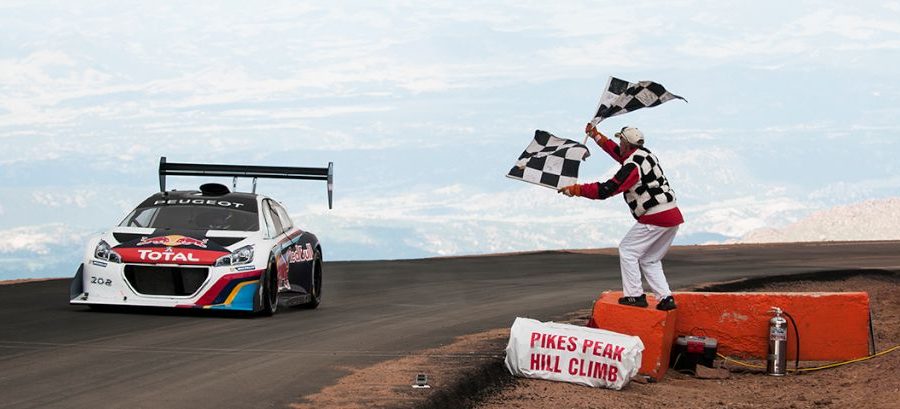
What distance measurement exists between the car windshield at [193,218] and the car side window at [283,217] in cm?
80

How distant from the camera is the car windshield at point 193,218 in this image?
53.0ft

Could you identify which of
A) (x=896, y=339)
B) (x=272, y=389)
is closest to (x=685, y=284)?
(x=896, y=339)

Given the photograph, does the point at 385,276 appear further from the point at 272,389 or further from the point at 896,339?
the point at 272,389

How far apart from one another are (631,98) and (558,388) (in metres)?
3.60

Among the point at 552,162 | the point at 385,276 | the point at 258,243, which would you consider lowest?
the point at 385,276

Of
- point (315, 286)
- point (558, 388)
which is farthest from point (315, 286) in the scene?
point (558, 388)

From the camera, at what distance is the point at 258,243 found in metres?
15.4

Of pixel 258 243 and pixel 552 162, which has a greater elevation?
pixel 552 162

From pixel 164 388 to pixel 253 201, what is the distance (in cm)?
690

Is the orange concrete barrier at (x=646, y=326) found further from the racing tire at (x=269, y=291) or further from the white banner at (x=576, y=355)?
the racing tire at (x=269, y=291)

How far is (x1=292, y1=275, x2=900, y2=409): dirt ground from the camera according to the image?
32.5ft

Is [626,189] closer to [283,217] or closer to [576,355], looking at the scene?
[576,355]

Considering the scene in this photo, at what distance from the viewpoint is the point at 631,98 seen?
13.6 metres

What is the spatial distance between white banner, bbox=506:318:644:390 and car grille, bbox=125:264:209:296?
4782mm
